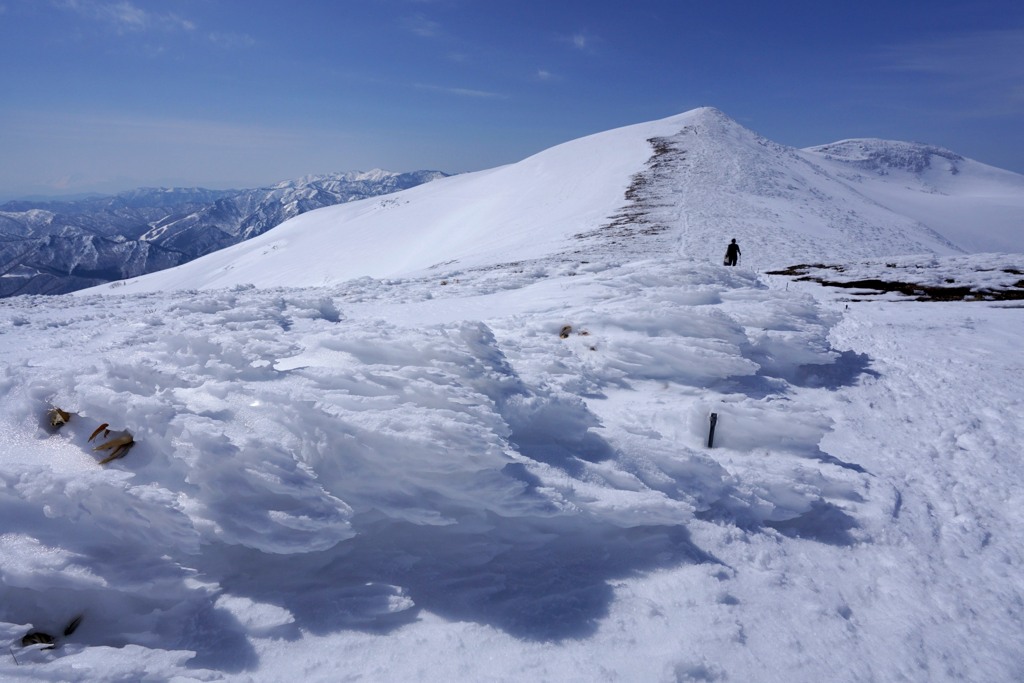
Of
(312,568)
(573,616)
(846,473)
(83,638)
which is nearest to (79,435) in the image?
(83,638)

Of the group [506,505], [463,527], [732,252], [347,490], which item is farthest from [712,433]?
[732,252]

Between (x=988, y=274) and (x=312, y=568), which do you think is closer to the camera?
(x=312, y=568)

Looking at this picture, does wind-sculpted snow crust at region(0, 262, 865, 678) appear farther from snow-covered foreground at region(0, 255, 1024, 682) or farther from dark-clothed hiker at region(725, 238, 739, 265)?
dark-clothed hiker at region(725, 238, 739, 265)

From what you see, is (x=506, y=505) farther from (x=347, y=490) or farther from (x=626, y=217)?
(x=626, y=217)

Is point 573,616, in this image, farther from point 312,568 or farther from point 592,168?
point 592,168

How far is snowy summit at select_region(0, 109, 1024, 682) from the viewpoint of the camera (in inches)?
124

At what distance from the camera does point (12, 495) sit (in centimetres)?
319

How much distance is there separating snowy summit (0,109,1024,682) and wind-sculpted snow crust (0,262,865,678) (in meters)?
0.02

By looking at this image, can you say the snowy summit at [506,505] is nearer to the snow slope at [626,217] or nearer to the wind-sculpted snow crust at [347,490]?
the wind-sculpted snow crust at [347,490]

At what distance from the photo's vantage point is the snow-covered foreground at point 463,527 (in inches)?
123

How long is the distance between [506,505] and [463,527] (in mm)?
360

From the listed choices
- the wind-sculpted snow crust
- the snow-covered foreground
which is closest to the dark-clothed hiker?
the snow-covered foreground

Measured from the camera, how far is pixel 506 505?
3879mm

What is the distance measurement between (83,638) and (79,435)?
5.20 feet
